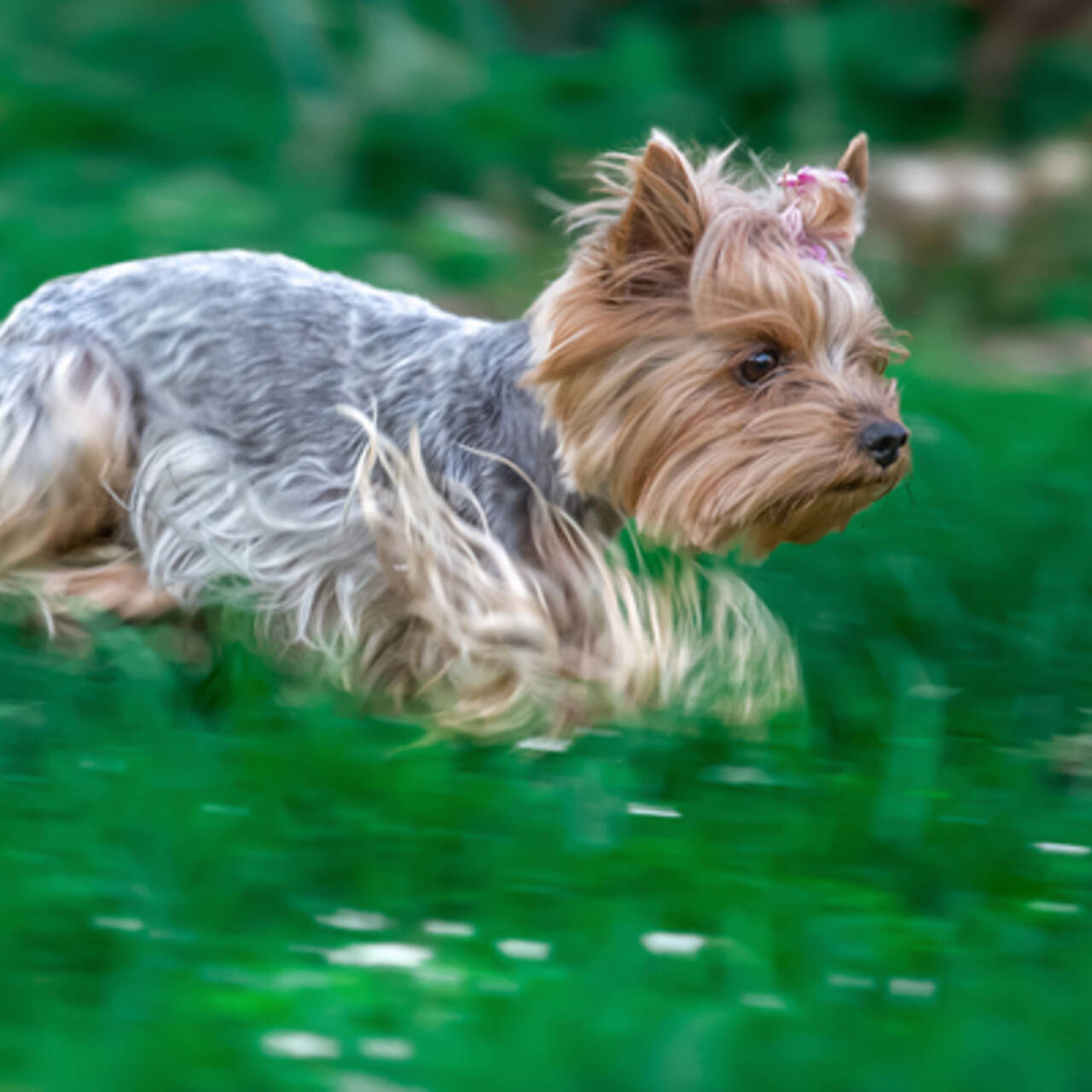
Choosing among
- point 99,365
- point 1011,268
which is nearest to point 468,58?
point 1011,268

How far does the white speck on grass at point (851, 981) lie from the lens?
10.0ft

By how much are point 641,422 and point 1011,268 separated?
29.5ft

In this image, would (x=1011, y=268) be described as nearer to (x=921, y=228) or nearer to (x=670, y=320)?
(x=921, y=228)

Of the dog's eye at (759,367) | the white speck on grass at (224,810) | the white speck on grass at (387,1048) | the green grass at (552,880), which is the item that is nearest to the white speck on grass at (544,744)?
the green grass at (552,880)

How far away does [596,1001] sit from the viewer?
112 inches

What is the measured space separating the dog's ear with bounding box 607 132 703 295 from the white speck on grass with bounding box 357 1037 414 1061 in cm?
190

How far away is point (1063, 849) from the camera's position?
3.72m

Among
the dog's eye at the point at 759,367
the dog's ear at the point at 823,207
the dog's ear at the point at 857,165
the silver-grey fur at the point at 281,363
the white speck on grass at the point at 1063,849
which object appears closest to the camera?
the white speck on grass at the point at 1063,849

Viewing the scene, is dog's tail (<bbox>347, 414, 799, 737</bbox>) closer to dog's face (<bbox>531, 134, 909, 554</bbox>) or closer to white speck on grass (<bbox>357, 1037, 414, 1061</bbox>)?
dog's face (<bbox>531, 134, 909, 554</bbox>)

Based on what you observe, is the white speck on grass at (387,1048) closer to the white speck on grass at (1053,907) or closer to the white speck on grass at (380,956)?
the white speck on grass at (380,956)

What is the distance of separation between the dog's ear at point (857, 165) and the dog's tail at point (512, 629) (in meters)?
1.08

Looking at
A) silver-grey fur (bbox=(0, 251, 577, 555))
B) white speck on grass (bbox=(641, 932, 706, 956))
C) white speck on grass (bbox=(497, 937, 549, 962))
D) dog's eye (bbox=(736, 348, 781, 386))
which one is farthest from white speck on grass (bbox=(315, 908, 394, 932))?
dog's eye (bbox=(736, 348, 781, 386))

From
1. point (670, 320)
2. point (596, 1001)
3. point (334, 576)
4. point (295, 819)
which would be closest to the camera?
point (596, 1001)

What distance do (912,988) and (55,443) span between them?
8.13ft
